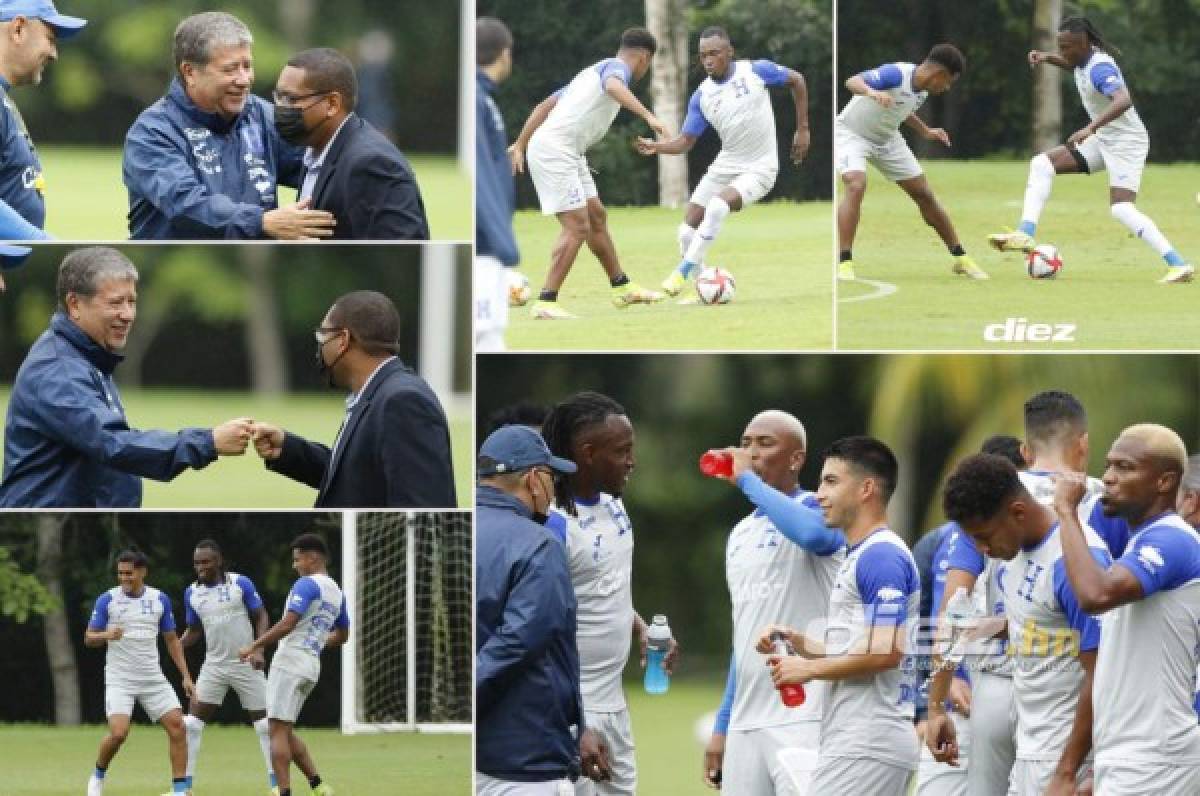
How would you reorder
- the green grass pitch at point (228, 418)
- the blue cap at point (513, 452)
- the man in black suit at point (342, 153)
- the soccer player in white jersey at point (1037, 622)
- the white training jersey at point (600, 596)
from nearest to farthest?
the soccer player in white jersey at point (1037, 622) < the blue cap at point (513, 452) < the man in black suit at point (342, 153) < the white training jersey at point (600, 596) < the green grass pitch at point (228, 418)

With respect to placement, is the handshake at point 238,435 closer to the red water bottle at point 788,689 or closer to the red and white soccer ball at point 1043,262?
the red water bottle at point 788,689

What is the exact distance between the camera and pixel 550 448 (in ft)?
25.4

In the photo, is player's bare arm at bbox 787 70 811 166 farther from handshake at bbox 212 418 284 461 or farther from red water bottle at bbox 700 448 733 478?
handshake at bbox 212 418 284 461

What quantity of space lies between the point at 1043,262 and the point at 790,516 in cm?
199

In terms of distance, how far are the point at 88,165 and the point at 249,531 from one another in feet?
50.0

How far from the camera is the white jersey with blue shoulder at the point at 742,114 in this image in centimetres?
849

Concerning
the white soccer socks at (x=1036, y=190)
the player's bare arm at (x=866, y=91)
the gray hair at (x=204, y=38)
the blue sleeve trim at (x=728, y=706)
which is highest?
the gray hair at (x=204, y=38)

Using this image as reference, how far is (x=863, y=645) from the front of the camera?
671 centimetres

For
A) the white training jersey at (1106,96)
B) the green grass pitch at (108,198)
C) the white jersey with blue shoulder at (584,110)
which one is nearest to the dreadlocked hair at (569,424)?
the white jersey with blue shoulder at (584,110)

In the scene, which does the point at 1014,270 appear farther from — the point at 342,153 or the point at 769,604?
the point at 342,153

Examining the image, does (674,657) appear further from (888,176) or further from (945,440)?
(945,440)

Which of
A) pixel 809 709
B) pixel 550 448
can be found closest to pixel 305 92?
pixel 550 448

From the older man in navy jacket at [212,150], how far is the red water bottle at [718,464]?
1.47m

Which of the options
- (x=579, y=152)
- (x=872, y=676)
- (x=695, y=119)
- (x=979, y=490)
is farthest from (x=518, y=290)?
(x=979, y=490)
